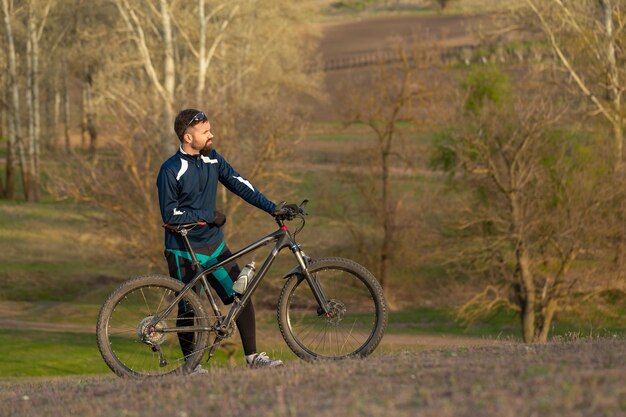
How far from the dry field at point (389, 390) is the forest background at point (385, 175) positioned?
21.4 m

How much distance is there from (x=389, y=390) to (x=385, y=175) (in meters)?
35.0

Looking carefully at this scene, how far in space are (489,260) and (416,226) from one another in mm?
8022

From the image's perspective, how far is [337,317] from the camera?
30.3 ft

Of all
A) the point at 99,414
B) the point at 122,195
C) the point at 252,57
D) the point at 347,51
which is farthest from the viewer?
the point at 347,51

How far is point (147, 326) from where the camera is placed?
30.1ft

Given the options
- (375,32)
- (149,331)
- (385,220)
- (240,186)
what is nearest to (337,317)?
(240,186)

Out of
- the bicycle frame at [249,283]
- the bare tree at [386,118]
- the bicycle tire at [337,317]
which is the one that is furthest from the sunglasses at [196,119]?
the bare tree at [386,118]

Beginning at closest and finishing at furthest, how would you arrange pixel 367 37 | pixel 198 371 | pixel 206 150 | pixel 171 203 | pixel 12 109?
pixel 198 371, pixel 171 203, pixel 206 150, pixel 12 109, pixel 367 37

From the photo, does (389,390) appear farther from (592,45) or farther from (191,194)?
(592,45)

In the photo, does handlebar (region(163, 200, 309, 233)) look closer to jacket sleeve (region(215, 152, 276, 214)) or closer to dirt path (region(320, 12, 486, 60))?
jacket sleeve (region(215, 152, 276, 214))

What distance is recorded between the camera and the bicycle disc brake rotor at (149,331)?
919 cm

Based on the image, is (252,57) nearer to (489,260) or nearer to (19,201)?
(19,201)

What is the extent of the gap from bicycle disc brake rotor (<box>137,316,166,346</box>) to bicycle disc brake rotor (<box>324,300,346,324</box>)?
135 cm

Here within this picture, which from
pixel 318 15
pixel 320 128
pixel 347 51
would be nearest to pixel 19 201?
pixel 318 15
